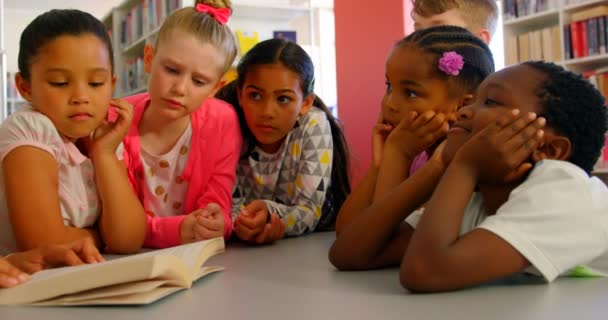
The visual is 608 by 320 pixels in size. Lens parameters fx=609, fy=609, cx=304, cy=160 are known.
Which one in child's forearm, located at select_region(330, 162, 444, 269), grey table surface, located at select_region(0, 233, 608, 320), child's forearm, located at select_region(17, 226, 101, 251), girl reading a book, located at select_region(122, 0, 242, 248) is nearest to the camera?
grey table surface, located at select_region(0, 233, 608, 320)

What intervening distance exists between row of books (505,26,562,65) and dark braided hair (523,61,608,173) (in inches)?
126

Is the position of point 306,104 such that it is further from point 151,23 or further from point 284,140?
point 151,23

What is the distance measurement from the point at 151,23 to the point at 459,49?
339 centimetres

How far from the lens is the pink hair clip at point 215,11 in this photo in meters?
1.64

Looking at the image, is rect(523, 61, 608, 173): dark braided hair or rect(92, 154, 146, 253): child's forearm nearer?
rect(523, 61, 608, 173): dark braided hair

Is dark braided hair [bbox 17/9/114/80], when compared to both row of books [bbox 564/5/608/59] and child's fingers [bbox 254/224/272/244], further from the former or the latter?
row of books [bbox 564/5/608/59]

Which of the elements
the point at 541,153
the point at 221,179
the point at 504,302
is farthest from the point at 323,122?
the point at 504,302

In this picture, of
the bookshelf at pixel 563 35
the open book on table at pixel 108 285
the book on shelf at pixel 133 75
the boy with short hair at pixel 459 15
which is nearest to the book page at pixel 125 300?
the open book on table at pixel 108 285

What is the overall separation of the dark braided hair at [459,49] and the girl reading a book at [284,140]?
0.51 metres

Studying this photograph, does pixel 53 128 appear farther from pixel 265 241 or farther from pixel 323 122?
pixel 323 122

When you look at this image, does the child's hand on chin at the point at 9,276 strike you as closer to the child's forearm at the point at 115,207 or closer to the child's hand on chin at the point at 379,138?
the child's forearm at the point at 115,207

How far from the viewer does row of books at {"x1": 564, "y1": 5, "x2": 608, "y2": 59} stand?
3557 millimetres

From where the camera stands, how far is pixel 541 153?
2.70 feet

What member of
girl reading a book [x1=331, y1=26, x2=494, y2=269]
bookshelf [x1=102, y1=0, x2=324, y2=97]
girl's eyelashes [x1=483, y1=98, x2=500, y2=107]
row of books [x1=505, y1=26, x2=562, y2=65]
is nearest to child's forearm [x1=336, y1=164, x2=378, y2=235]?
girl reading a book [x1=331, y1=26, x2=494, y2=269]
